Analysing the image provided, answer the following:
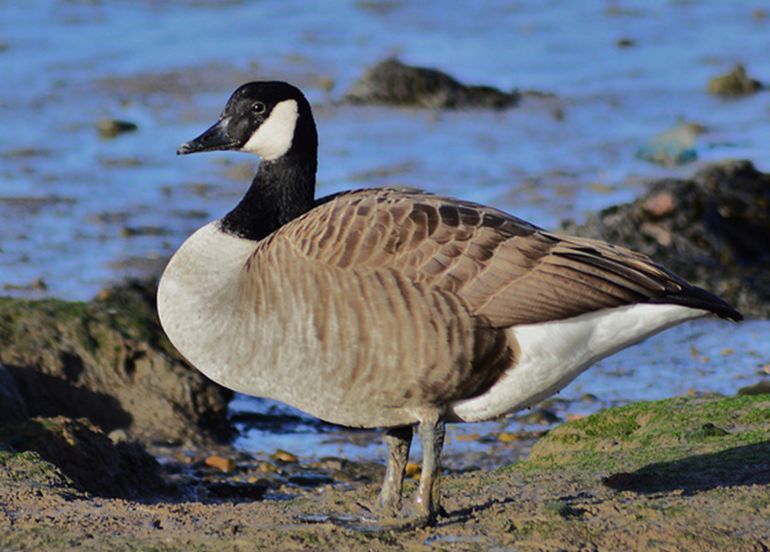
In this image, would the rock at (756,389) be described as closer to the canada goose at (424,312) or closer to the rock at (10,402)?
the canada goose at (424,312)

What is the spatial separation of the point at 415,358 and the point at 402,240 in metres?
0.48

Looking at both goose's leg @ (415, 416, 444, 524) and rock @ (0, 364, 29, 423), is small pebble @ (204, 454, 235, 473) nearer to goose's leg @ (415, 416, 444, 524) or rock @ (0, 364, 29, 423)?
rock @ (0, 364, 29, 423)

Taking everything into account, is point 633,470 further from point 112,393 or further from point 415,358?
point 112,393

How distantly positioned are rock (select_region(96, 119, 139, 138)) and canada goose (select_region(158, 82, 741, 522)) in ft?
31.9

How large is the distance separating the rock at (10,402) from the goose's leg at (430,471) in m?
2.83

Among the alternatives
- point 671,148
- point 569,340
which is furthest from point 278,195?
point 671,148

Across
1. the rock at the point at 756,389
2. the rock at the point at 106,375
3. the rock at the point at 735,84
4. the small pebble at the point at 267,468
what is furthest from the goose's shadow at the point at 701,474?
the rock at the point at 735,84

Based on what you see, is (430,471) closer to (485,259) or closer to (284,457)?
(485,259)

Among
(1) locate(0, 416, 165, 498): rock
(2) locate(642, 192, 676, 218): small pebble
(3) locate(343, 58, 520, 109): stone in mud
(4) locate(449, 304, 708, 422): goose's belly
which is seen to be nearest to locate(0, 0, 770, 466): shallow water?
(3) locate(343, 58, 520, 109): stone in mud

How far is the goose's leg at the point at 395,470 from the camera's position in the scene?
655 cm

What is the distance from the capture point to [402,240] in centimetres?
606

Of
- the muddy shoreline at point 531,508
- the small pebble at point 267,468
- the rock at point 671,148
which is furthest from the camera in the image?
the rock at point 671,148

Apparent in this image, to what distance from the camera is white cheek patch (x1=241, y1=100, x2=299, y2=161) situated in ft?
22.7

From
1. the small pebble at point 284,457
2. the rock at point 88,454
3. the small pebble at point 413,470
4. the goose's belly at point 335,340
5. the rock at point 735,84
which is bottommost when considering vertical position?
the small pebble at point 284,457
